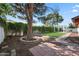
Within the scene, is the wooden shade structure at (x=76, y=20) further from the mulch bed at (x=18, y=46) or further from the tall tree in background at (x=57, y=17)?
the mulch bed at (x=18, y=46)

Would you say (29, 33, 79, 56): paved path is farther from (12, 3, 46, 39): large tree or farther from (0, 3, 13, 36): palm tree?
(0, 3, 13, 36): palm tree

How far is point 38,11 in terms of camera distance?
3105 mm

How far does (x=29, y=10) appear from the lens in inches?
122

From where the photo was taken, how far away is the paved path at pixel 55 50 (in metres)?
3.08

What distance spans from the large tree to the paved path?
25 centimetres

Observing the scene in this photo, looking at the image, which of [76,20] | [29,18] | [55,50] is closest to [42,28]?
[29,18]

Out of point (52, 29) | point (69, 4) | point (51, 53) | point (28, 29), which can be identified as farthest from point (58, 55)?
point (69, 4)

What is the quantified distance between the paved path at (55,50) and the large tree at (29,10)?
0.25 metres

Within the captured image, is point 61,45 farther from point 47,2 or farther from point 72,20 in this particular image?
point 47,2

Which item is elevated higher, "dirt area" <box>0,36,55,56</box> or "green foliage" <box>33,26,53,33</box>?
"green foliage" <box>33,26,53,33</box>

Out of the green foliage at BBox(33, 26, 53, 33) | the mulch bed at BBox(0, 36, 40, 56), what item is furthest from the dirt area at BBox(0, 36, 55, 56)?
the green foliage at BBox(33, 26, 53, 33)

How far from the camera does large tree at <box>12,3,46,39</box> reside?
10.1ft

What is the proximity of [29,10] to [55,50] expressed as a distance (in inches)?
29.7

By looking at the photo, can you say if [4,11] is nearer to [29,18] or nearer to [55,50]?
[29,18]
